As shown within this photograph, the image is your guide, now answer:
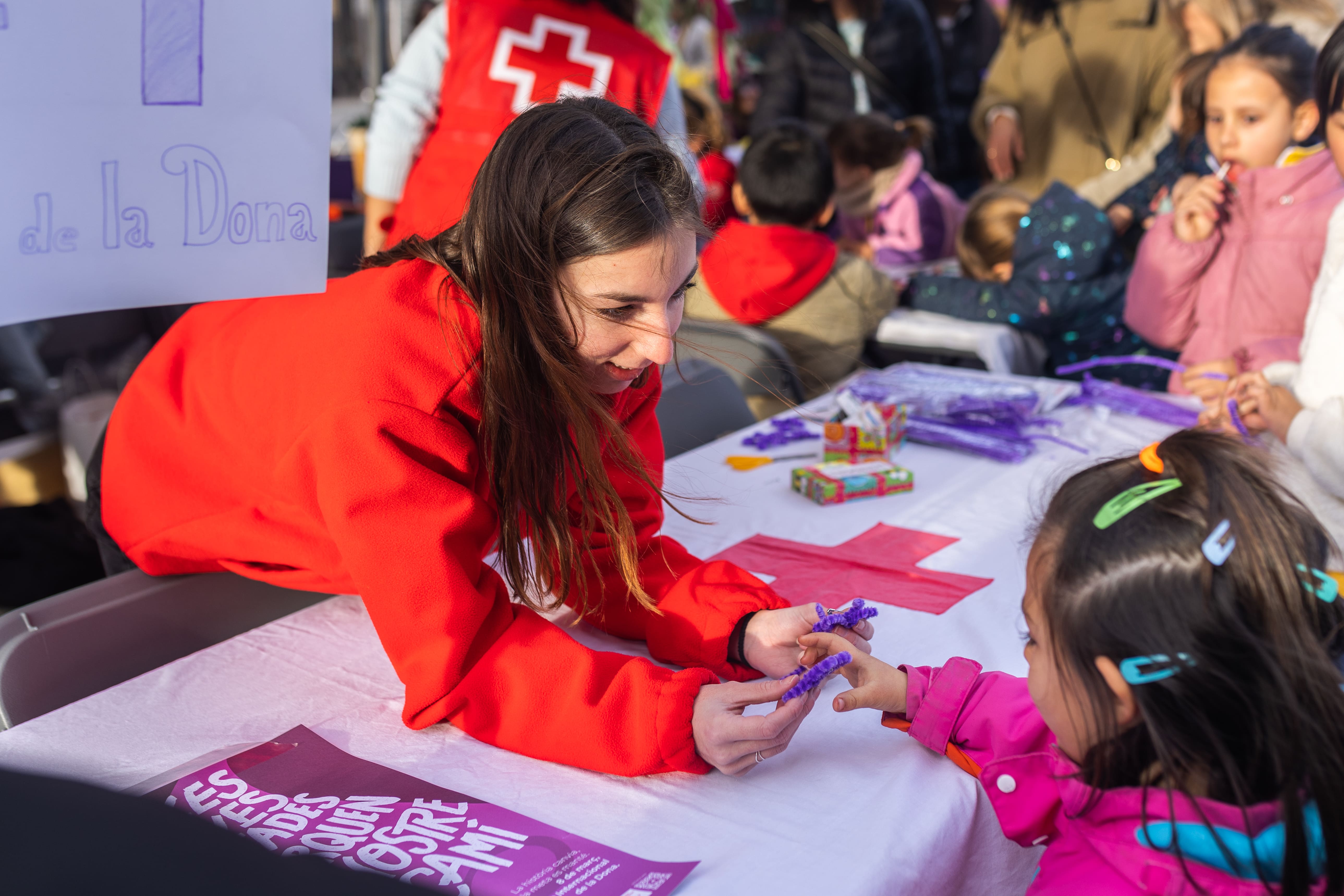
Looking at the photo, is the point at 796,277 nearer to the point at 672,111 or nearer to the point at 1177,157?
the point at 672,111

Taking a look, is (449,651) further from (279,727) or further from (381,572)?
(279,727)

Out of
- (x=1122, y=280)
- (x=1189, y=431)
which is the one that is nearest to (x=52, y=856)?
(x=1189, y=431)

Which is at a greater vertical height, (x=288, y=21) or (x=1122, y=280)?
(x=288, y=21)

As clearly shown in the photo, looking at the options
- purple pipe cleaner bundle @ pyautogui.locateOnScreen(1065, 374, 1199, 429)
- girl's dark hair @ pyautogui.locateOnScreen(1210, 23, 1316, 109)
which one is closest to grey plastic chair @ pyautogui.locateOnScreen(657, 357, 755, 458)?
purple pipe cleaner bundle @ pyautogui.locateOnScreen(1065, 374, 1199, 429)

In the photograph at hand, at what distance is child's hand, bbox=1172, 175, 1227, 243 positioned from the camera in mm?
2252

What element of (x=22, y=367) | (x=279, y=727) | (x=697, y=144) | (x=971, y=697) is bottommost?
(x=22, y=367)

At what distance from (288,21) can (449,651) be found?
2.13 feet

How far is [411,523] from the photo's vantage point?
92cm

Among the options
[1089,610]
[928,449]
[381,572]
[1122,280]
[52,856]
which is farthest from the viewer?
[1122,280]

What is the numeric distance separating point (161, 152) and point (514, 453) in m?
0.43

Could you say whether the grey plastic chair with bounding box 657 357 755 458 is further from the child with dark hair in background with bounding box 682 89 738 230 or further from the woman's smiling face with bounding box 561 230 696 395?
the child with dark hair in background with bounding box 682 89 738 230

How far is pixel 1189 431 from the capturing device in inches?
31.0

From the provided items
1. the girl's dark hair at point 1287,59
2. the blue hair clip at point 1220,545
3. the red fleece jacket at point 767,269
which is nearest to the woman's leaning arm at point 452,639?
the blue hair clip at point 1220,545

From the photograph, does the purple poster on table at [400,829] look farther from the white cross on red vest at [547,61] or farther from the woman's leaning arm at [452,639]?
the white cross on red vest at [547,61]
